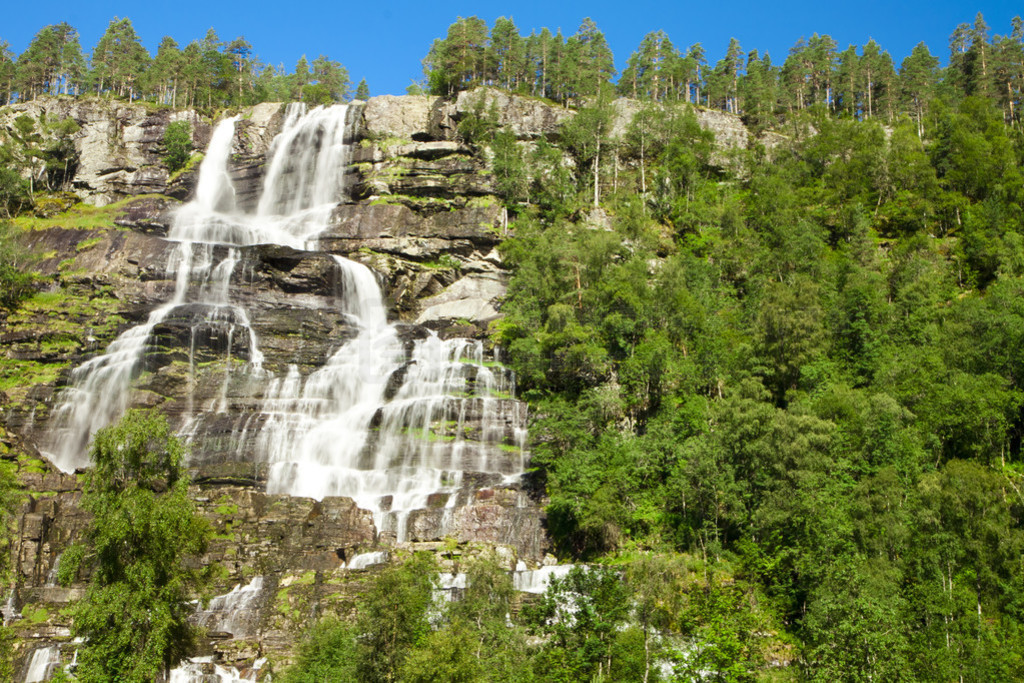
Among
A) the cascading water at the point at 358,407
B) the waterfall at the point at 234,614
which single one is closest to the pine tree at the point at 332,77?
the cascading water at the point at 358,407

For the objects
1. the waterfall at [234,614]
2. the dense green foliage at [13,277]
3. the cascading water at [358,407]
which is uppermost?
the dense green foliage at [13,277]

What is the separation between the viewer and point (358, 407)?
170ft

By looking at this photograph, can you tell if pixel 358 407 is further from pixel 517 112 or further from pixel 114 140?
pixel 114 140

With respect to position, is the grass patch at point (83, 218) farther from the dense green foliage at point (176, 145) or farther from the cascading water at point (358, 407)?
the cascading water at point (358, 407)

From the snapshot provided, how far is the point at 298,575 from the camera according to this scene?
36406 mm

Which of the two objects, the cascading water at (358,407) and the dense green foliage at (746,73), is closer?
the cascading water at (358,407)

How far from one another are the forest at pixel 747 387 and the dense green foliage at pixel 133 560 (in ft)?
16.5

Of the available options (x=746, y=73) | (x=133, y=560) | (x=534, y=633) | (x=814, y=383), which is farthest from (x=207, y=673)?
(x=746, y=73)

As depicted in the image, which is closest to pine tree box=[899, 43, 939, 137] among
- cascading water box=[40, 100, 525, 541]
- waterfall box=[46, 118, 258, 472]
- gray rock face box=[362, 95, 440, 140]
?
gray rock face box=[362, 95, 440, 140]

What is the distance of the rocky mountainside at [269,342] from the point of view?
37.8 m

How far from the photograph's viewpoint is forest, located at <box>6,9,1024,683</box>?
98.9 feet

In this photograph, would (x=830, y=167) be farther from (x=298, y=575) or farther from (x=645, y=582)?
(x=298, y=575)

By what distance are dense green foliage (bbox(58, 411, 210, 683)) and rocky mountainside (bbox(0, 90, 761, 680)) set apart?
5080 millimetres

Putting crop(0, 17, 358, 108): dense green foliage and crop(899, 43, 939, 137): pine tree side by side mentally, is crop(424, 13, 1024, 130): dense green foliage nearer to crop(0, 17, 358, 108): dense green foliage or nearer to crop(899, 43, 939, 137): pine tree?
crop(899, 43, 939, 137): pine tree
